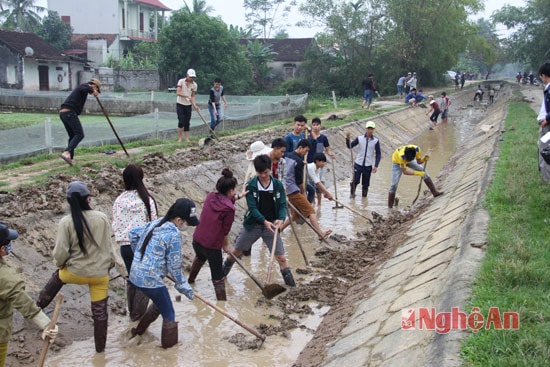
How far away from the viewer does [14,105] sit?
29219mm

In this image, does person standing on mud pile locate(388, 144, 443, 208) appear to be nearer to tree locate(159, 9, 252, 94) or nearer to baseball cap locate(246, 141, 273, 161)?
baseball cap locate(246, 141, 273, 161)

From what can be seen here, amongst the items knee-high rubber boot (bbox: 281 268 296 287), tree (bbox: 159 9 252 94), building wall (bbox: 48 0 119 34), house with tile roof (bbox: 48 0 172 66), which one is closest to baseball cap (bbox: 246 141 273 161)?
knee-high rubber boot (bbox: 281 268 296 287)

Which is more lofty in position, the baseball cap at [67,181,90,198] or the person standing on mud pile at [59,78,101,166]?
the person standing on mud pile at [59,78,101,166]

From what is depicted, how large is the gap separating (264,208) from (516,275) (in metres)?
3.20

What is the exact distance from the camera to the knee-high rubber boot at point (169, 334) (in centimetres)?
568

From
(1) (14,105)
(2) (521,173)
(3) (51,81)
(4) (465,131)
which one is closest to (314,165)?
(2) (521,173)

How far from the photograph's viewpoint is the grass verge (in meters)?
3.77

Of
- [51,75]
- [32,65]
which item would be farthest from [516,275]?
[51,75]

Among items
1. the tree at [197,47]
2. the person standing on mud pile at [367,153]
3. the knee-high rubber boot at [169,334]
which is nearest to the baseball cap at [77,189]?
the knee-high rubber boot at [169,334]

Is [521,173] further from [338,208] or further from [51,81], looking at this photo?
[51,81]

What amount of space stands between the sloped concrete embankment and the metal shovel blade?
89 centimetres

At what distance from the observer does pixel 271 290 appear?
279 inches

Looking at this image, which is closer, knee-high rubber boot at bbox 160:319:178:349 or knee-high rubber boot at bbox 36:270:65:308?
knee-high rubber boot at bbox 36:270:65:308

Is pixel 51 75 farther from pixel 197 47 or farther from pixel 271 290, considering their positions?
pixel 271 290
